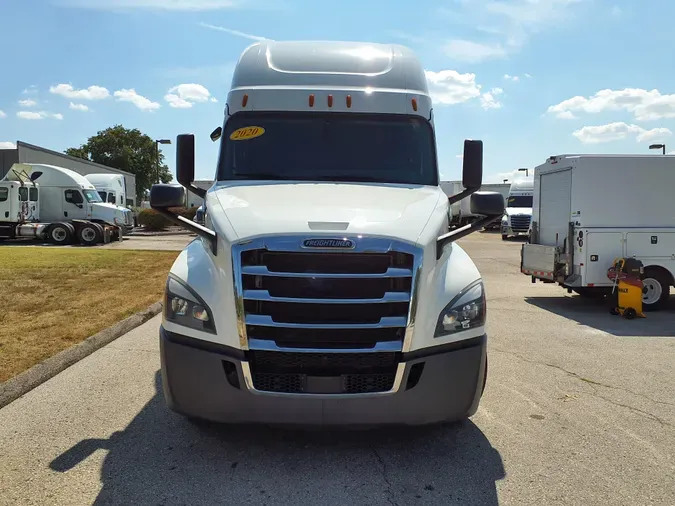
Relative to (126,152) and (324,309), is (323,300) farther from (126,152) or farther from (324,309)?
(126,152)

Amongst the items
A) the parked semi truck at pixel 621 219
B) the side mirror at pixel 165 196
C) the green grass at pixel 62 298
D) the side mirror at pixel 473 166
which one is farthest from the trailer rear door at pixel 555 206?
the side mirror at pixel 165 196

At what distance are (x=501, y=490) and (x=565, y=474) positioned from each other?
0.53 metres

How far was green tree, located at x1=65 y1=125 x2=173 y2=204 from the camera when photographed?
74.1 m

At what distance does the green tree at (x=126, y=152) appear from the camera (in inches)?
2918

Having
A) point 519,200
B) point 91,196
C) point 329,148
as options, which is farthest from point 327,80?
point 519,200

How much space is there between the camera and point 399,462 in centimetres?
379

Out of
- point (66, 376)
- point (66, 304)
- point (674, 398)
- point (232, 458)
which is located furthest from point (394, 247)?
point (66, 304)

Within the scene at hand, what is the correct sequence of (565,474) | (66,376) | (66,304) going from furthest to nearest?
(66,304)
(66,376)
(565,474)

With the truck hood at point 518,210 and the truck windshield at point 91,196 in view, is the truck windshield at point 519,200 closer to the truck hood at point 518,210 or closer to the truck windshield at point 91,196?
the truck hood at point 518,210

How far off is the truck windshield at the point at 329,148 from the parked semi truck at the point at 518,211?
84.5 ft

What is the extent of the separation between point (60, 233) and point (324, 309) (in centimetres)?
2566

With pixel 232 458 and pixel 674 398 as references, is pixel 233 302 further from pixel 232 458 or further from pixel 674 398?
pixel 674 398

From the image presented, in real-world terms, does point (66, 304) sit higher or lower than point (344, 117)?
lower

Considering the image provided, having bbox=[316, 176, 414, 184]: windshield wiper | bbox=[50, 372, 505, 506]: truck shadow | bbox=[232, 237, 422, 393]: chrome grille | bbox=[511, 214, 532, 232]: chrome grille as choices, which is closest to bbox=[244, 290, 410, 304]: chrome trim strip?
bbox=[232, 237, 422, 393]: chrome grille
